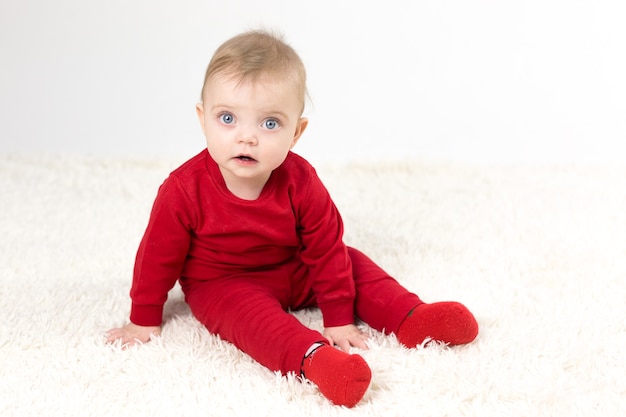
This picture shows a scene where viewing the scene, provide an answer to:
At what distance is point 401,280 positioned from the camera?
64.3 inches

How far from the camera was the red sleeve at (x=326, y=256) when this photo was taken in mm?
1406

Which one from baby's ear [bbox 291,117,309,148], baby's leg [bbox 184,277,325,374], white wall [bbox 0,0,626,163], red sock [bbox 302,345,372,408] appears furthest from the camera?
white wall [bbox 0,0,626,163]

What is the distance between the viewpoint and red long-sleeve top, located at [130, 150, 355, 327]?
4.48ft

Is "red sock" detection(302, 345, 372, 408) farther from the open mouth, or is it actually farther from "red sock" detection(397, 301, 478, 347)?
the open mouth

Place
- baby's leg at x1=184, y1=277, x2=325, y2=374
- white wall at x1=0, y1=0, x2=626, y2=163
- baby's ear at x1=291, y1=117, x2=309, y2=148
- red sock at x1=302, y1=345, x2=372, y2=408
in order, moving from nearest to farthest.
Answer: red sock at x1=302, y1=345, x2=372, y2=408
baby's leg at x1=184, y1=277, x2=325, y2=374
baby's ear at x1=291, y1=117, x2=309, y2=148
white wall at x1=0, y1=0, x2=626, y2=163

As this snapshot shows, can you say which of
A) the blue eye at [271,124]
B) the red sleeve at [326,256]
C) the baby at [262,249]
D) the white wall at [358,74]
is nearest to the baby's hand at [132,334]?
the baby at [262,249]

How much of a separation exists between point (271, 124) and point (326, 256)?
0.26 metres

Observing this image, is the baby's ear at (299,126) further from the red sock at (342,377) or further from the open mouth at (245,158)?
the red sock at (342,377)

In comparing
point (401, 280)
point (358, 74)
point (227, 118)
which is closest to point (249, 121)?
point (227, 118)

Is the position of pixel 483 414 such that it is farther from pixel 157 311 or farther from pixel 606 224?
pixel 606 224

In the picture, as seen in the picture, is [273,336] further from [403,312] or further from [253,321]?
[403,312]

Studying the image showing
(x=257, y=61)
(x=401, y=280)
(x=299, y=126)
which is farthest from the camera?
(x=401, y=280)

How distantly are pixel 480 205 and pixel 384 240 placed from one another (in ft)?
1.19

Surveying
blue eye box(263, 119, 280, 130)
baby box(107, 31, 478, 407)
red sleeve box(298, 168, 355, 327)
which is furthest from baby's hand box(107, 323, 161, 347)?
blue eye box(263, 119, 280, 130)
